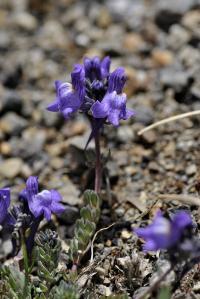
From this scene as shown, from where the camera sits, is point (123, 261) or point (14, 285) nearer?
point (14, 285)

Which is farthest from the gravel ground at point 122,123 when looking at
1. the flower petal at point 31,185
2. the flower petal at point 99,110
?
the flower petal at point 99,110

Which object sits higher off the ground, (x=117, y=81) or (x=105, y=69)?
(x=105, y=69)

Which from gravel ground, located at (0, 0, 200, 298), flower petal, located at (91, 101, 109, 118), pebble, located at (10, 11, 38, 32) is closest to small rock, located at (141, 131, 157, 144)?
gravel ground, located at (0, 0, 200, 298)

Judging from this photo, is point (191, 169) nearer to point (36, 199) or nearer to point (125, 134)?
point (125, 134)

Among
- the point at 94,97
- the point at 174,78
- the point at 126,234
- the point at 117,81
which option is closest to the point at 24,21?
the point at 174,78

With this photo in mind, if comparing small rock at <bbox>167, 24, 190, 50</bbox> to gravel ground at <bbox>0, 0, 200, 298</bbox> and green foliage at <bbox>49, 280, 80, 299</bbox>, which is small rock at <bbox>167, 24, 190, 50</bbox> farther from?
green foliage at <bbox>49, 280, 80, 299</bbox>

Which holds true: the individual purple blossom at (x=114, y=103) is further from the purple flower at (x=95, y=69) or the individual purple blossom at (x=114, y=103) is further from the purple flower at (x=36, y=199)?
the purple flower at (x=36, y=199)

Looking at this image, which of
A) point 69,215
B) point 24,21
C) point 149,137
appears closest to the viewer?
point 69,215

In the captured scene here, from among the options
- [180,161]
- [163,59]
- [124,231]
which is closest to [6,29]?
[163,59]

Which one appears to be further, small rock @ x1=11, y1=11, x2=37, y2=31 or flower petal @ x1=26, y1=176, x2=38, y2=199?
small rock @ x1=11, y1=11, x2=37, y2=31
